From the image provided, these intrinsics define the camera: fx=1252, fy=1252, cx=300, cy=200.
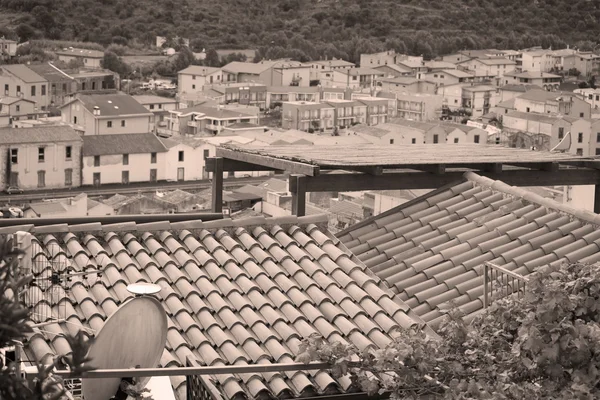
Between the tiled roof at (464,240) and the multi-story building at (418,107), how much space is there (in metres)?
46.9

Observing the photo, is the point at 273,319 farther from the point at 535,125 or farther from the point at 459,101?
the point at 459,101

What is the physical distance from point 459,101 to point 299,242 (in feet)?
168

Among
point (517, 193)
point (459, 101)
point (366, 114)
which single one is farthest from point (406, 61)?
point (517, 193)

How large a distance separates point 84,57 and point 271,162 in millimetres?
55134

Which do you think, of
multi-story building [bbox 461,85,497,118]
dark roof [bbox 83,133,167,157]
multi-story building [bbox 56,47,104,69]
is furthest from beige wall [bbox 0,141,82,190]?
multi-story building [bbox 461,85,497,118]

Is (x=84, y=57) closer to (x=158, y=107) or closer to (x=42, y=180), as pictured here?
(x=158, y=107)

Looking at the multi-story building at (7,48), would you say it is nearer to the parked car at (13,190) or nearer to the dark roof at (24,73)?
the dark roof at (24,73)

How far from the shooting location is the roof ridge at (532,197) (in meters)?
4.47

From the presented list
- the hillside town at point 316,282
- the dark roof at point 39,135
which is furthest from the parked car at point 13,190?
the hillside town at point 316,282

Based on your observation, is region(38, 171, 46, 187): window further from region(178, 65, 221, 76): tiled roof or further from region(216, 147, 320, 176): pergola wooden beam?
region(216, 147, 320, 176): pergola wooden beam

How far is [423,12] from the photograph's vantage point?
271 feet

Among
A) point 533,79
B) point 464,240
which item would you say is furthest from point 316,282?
point 533,79

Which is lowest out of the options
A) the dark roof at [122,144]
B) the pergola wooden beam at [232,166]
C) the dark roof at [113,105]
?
the dark roof at [122,144]

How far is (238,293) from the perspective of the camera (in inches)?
153
